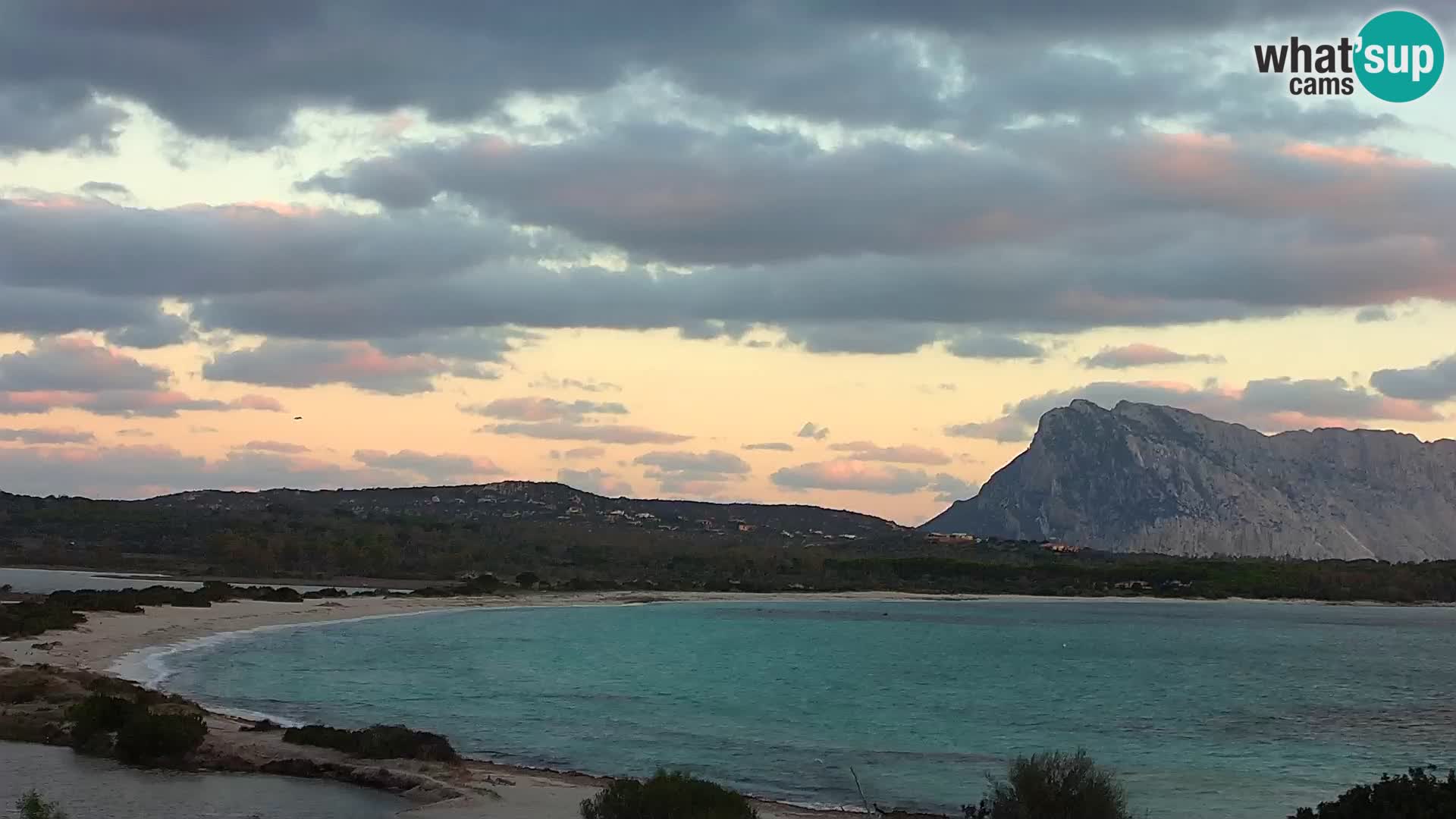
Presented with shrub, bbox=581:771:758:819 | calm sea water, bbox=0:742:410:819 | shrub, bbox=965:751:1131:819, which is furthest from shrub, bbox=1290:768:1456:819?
calm sea water, bbox=0:742:410:819

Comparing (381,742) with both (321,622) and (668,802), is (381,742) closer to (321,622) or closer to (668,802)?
(668,802)

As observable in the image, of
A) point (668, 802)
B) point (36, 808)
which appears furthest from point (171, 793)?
point (668, 802)

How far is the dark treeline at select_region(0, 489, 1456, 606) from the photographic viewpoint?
429 feet

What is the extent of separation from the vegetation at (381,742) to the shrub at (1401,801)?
602 inches

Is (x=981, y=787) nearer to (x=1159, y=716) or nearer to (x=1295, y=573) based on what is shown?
(x=1159, y=716)

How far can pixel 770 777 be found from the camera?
27297mm

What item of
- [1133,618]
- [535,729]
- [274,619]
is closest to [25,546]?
[274,619]

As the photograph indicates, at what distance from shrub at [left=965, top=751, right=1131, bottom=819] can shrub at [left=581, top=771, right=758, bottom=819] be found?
12.1ft

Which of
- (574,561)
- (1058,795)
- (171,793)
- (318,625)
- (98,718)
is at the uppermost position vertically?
(574,561)

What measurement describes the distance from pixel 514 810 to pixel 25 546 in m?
137

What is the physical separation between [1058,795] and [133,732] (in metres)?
14.8

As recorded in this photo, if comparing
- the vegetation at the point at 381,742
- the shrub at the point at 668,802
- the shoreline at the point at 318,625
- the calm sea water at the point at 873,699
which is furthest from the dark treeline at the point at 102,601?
the shrub at the point at 668,802

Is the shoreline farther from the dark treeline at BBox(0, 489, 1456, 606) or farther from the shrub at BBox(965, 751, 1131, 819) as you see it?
the dark treeline at BBox(0, 489, 1456, 606)

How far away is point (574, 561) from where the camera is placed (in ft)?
480
